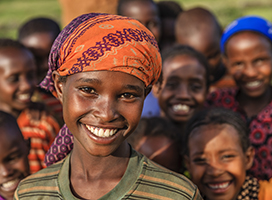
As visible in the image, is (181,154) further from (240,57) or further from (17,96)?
(17,96)

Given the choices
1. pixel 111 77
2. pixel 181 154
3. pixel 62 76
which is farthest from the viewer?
pixel 181 154

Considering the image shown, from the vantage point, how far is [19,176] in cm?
263

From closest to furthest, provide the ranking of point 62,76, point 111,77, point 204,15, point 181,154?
point 111,77, point 62,76, point 181,154, point 204,15

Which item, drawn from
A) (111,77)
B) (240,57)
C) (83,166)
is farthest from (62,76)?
(240,57)

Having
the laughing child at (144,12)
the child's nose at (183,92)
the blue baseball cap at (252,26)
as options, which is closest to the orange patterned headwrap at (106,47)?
the child's nose at (183,92)

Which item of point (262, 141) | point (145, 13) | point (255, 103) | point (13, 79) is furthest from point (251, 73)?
point (13, 79)

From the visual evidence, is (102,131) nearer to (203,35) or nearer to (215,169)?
(215,169)

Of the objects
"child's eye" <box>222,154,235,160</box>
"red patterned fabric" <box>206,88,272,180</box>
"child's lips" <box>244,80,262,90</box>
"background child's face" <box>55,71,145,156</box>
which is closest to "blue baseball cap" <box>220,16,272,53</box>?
"child's lips" <box>244,80,262,90</box>

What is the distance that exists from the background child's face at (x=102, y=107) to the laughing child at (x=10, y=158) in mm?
1017

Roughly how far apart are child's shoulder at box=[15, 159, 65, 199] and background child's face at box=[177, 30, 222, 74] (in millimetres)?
2929

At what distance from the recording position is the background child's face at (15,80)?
3609mm

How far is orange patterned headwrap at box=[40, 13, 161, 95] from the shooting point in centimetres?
164

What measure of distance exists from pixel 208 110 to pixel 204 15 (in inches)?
85.9

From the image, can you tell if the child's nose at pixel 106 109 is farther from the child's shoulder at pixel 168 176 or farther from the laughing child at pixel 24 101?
the laughing child at pixel 24 101
